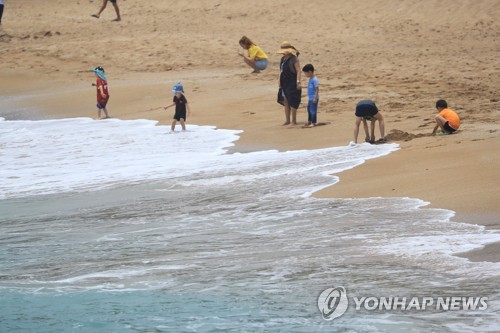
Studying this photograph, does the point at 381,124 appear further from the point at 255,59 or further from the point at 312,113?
the point at 255,59

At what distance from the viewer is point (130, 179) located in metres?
12.9

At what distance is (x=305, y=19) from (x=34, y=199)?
18051mm

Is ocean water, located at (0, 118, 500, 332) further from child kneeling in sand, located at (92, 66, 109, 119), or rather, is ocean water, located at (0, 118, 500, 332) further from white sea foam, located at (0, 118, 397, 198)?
child kneeling in sand, located at (92, 66, 109, 119)

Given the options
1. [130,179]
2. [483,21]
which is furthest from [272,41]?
[130,179]

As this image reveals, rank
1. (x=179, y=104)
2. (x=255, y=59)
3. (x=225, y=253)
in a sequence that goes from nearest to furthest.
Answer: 1. (x=225, y=253)
2. (x=179, y=104)
3. (x=255, y=59)

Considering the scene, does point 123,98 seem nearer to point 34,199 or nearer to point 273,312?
point 34,199

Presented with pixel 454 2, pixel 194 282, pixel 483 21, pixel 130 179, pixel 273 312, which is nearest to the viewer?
pixel 273 312

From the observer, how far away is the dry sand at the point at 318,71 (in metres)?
11.3

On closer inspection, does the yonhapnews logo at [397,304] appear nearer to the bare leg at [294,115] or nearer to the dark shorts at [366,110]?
the dark shorts at [366,110]

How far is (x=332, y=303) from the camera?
6.65 metres

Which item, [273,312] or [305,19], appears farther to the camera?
[305,19]

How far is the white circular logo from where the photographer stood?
255 inches

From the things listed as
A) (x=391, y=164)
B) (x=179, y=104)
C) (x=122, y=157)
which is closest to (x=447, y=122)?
(x=391, y=164)

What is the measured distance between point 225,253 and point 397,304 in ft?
6.84
